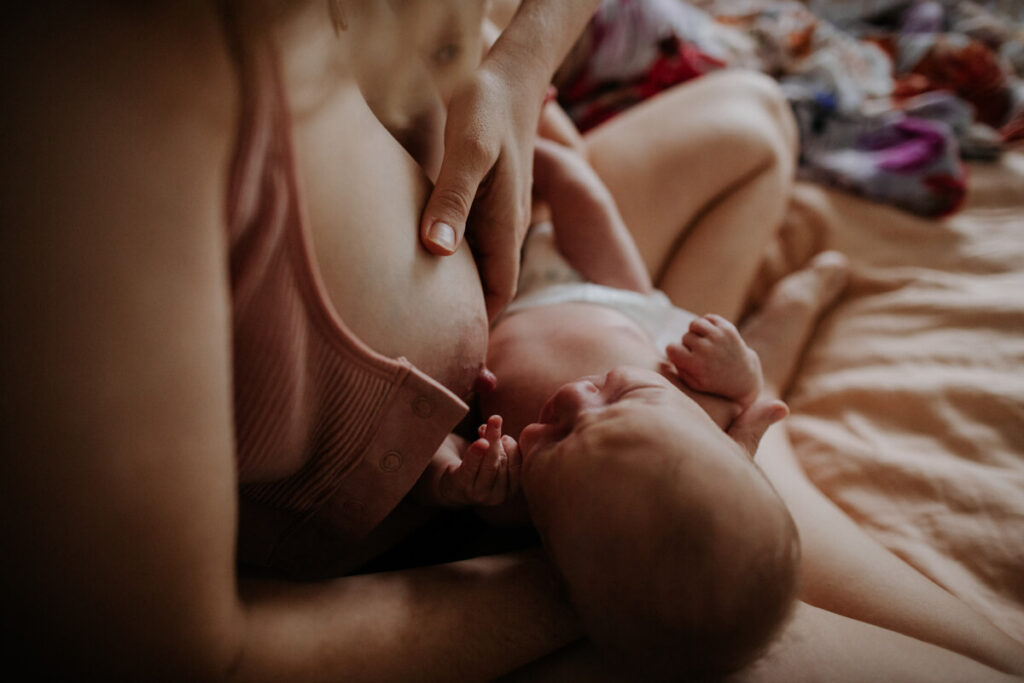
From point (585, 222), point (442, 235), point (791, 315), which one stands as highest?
point (442, 235)

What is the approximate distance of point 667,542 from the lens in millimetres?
495

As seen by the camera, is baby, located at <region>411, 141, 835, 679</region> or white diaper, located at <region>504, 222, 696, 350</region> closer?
baby, located at <region>411, 141, 835, 679</region>

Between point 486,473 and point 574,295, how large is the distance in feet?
1.21

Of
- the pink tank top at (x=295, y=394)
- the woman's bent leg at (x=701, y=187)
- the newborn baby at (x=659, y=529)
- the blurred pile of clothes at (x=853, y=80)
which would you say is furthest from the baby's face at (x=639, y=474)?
the blurred pile of clothes at (x=853, y=80)

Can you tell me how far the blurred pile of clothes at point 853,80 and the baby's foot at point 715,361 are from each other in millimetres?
729

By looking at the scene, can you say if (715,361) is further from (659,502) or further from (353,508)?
(353,508)

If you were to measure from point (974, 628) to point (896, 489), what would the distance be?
8.6 inches

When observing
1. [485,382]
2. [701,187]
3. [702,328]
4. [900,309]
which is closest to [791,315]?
[900,309]

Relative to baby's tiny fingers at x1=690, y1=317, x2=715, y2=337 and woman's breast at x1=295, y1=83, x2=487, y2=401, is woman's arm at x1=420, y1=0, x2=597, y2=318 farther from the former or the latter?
baby's tiny fingers at x1=690, y1=317, x2=715, y2=337

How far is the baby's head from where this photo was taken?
19.2 inches

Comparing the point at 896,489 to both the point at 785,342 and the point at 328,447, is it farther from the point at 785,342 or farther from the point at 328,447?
the point at 328,447

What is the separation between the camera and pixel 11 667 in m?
0.34

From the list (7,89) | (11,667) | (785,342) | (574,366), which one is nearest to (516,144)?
(574,366)

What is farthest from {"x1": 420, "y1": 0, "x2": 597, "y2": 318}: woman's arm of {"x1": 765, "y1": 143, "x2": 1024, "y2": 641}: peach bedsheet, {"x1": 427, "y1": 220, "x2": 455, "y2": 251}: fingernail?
{"x1": 765, "y1": 143, "x2": 1024, "y2": 641}: peach bedsheet
